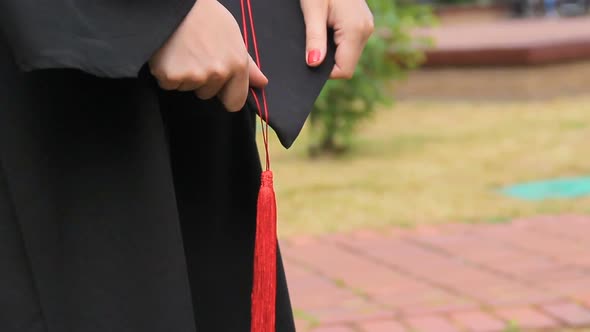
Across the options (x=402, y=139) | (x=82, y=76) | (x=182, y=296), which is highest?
(x=82, y=76)

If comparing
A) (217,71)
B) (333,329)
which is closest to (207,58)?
(217,71)

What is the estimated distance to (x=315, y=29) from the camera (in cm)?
123

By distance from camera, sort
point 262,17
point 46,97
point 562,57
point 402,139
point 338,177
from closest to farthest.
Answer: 1. point 46,97
2. point 262,17
3. point 338,177
4. point 402,139
5. point 562,57

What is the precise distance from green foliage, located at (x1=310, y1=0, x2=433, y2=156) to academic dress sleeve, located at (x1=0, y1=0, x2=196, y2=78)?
4934 millimetres

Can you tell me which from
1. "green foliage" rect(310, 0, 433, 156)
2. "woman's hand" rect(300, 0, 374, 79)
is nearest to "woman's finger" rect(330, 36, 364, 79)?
"woman's hand" rect(300, 0, 374, 79)

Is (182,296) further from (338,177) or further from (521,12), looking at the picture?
(521,12)

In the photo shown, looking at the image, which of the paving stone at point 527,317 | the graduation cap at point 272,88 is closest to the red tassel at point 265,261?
the graduation cap at point 272,88

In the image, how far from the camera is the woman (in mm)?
1060

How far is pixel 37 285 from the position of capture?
113 cm

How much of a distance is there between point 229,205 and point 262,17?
10.0 inches

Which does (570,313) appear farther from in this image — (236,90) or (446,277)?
(236,90)

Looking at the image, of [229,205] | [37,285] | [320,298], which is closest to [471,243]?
[320,298]

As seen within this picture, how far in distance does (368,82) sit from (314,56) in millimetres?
A: 4999

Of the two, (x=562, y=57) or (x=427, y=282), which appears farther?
(x=562, y=57)
